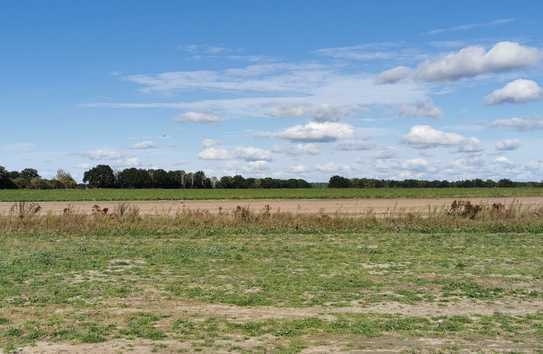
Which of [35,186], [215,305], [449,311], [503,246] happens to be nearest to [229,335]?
[215,305]

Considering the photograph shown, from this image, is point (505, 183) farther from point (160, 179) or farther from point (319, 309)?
point (319, 309)

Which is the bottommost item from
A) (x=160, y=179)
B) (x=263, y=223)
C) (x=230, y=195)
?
(x=263, y=223)

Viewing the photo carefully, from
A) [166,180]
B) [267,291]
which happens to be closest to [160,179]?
[166,180]

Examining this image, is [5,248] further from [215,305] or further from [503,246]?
[503,246]

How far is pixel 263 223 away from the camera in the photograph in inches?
946

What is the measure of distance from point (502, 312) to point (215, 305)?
457cm

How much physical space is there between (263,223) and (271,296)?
44.7ft

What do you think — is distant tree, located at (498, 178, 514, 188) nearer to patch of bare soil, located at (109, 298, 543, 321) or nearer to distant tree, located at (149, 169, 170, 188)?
distant tree, located at (149, 169, 170, 188)

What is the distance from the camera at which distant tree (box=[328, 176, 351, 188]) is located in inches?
4675

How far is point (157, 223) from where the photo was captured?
2377 centimetres

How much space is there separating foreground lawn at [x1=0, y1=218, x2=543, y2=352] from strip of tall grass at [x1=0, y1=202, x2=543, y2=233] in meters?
3.69

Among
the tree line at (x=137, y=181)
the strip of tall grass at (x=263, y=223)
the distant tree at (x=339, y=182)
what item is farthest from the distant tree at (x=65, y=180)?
the strip of tall grass at (x=263, y=223)

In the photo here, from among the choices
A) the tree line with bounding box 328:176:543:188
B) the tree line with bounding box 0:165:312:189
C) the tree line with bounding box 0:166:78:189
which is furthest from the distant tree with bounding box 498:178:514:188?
the tree line with bounding box 0:166:78:189

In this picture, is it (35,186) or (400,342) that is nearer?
(400,342)
